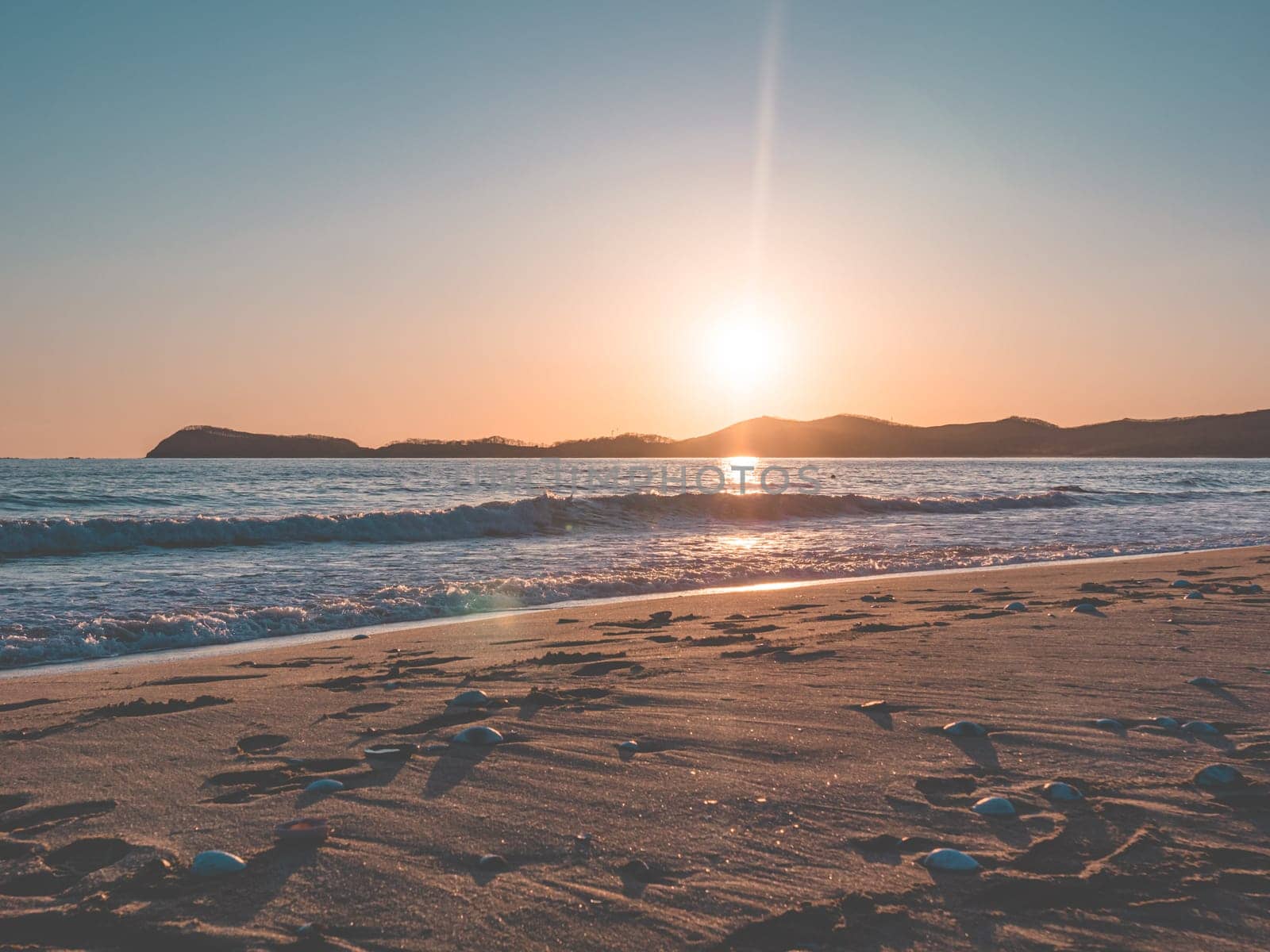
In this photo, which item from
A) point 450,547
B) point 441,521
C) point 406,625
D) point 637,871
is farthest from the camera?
point 441,521

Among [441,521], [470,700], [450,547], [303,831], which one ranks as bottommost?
[450,547]

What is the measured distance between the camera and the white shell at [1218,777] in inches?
128

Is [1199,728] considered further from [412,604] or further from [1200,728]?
[412,604]

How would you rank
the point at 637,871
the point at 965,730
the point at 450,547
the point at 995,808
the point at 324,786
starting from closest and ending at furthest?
the point at 637,871 → the point at 995,808 → the point at 324,786 → the point at 965,730 → the point at 450,547

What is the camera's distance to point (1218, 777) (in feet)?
10.8

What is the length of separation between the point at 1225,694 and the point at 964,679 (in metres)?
1.25

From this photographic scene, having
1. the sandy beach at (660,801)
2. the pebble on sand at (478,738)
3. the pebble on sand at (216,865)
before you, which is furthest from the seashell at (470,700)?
the pebble on sand at (216,865)

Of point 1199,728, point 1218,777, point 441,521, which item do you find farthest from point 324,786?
point 441,521

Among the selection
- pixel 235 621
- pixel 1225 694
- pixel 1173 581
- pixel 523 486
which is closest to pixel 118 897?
pixel 1225 694

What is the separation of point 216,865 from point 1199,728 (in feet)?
12.8

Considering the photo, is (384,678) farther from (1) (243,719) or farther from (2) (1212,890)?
(2) (1212,890)

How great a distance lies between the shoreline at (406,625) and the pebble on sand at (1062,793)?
6.26 m

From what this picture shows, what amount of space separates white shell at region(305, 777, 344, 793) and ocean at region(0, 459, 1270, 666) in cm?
523

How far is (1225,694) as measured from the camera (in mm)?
4676
